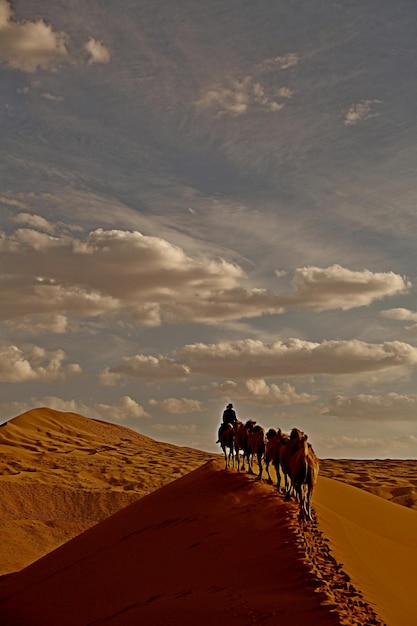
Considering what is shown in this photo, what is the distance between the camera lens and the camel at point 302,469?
65.2 feet

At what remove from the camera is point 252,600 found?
1507cm

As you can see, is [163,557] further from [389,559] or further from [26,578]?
[26,578]

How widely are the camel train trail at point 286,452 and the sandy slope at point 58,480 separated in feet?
68.3

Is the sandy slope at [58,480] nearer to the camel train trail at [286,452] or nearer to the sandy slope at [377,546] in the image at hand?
the camel train trail at [286,452]

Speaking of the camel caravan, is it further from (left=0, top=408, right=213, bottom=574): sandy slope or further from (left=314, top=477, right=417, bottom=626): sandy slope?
(left=0, top=408, right=213, bottom=574): sandy slope

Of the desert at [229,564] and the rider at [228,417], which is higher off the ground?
the rider at [228,417]

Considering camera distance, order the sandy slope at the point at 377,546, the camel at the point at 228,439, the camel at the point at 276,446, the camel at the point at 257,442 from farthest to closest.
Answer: the camel at the point at 228,439
the camel at the point at 257,442
the camel at the point at 276,446
the sandy slope at the point at 377,546

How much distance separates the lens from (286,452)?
69.1 feet

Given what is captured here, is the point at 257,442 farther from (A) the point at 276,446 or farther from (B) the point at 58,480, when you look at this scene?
(B) the point at 58,480

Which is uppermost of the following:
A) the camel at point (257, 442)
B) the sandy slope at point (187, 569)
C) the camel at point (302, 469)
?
the camel at point (257, 442)

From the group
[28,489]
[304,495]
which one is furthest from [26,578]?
[28,489]

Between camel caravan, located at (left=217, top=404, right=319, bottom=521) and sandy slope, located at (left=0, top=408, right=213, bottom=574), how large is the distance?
64.7 feet

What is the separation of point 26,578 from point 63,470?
132 feet

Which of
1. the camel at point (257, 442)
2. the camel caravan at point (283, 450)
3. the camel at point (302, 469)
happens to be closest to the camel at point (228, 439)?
the camel caravan at point (283, 450)
